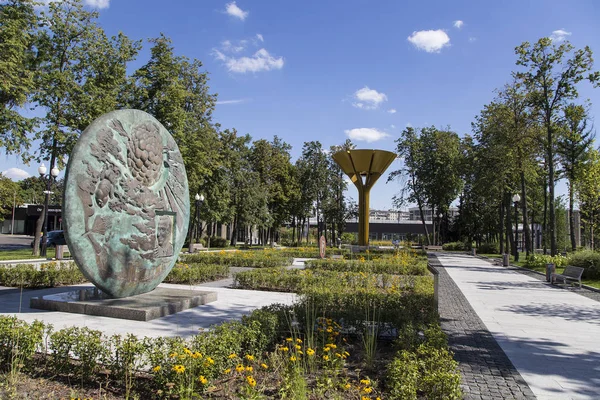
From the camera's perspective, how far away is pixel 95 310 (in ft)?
25.8

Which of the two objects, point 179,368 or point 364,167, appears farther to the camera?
point 364,167

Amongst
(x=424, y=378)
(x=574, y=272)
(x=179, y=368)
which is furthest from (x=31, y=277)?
(x=574, y=272)

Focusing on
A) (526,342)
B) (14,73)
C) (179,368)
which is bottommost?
(526,342)

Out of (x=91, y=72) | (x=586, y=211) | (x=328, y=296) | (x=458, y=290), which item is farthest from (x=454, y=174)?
(x=328, y=296)

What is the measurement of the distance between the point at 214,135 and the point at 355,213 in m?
19.7

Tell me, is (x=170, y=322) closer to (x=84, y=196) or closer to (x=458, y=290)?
(x=84, y=196)

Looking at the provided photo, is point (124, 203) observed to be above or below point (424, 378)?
above

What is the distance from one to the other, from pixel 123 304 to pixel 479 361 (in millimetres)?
6371

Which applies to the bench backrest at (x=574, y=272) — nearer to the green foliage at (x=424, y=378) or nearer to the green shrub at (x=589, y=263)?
the green shrub at (x=589, y=263)

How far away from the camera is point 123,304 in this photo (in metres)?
7.96

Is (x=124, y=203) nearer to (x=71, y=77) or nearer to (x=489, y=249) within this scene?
(x=71, y=77)

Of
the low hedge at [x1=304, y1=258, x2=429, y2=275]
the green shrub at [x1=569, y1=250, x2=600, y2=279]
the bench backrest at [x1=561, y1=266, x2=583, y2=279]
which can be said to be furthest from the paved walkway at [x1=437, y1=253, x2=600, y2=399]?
the green shrub at [x1=569, y1=250, x2=600, y2=279]

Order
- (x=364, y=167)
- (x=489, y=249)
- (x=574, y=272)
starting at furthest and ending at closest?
(x=489, y=249) < (x=364, y=167) < (x=574, y=272)

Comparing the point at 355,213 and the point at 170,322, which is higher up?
the point at 355,213
